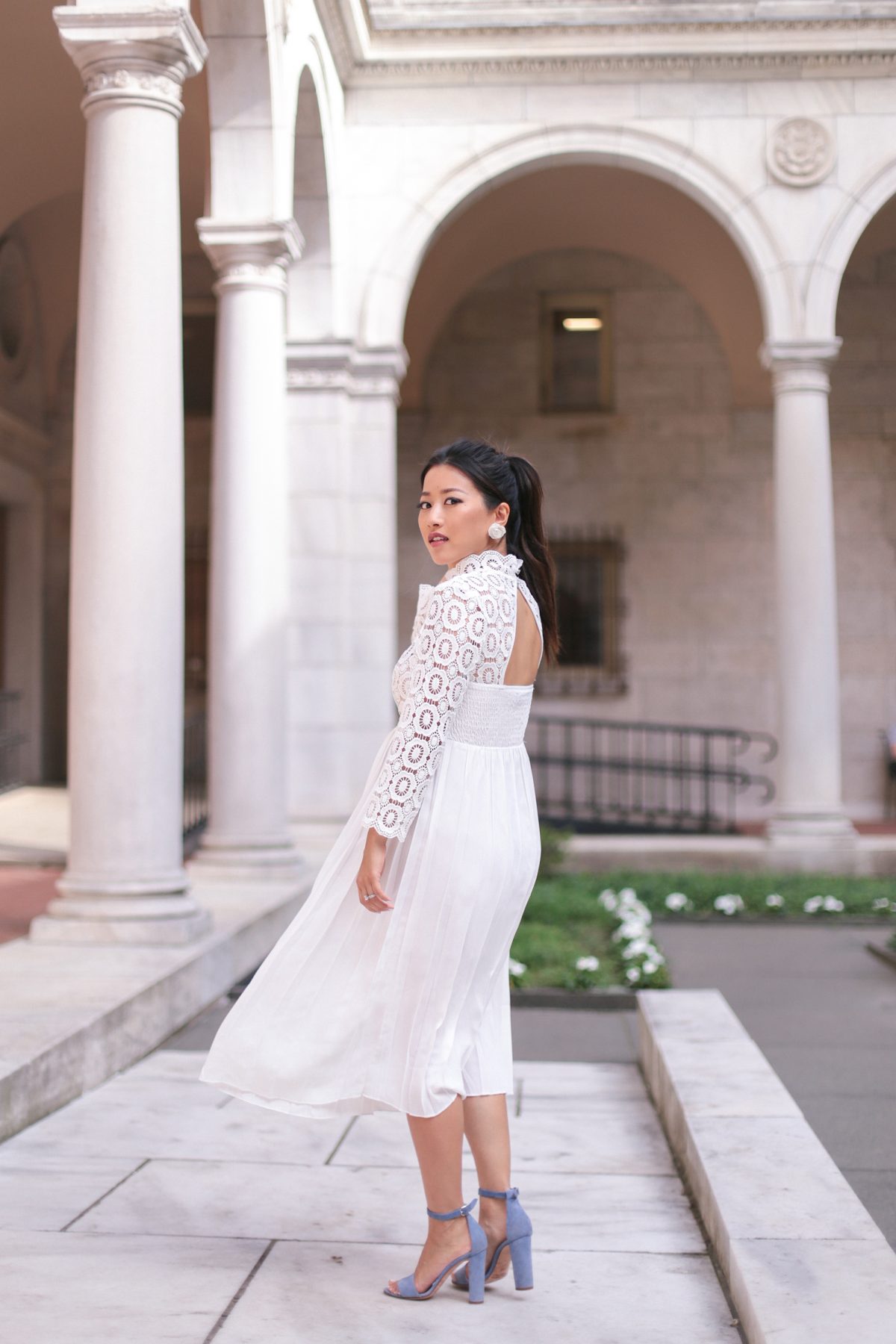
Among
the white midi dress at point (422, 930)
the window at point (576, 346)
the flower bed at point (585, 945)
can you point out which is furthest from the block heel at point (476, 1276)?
the window at point (576, 346)

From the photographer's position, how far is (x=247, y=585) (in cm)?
908

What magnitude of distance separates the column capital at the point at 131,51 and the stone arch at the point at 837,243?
6747 mm

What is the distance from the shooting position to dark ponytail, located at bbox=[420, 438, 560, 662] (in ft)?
10.6

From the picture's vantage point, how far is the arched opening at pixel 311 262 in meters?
11.1

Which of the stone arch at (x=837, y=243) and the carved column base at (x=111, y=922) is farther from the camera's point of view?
the stone arch at (x=837, y=243)

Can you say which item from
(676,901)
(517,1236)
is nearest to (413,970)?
(517,1236)

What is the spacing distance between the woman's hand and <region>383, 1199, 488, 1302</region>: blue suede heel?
634mm

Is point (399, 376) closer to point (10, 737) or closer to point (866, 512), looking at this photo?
point (10, 737)

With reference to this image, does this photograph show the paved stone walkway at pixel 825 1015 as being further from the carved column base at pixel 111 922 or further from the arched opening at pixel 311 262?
the arched opening at pixel 311 262

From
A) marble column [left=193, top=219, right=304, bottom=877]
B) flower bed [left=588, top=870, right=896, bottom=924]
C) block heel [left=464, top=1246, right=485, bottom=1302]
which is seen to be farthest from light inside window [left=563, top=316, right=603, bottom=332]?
block heel [left=464, top=1246, right=485, bottom=1302]

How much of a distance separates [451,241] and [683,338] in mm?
3338

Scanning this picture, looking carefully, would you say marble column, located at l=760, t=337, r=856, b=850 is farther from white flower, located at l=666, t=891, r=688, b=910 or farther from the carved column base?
the carved column base

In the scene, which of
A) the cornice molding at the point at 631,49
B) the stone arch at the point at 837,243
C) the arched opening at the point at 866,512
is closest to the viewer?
the cornice molding at the point at 631,49

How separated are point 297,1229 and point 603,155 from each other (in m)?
10.1
